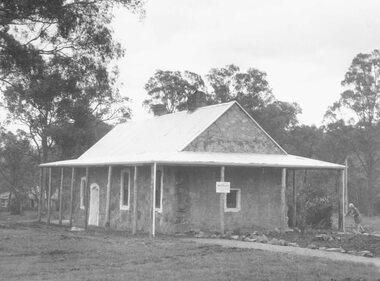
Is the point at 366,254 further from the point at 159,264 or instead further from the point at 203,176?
the point at 203,176

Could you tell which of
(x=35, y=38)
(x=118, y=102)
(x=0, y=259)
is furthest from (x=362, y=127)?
(x=0, y=259)

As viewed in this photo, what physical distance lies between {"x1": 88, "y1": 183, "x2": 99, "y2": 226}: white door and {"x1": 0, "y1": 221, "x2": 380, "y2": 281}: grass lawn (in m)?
13.8

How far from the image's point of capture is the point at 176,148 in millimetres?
25312

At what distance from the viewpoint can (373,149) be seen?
171 feet

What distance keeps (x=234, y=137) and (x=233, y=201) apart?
111 inches

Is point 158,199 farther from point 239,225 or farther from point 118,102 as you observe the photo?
point 118,102

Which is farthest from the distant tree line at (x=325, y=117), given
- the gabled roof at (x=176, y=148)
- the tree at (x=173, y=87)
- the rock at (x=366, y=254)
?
the rock at (x=366, y=254)

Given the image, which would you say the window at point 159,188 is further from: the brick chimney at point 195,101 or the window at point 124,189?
the brick chimney at point 195,101

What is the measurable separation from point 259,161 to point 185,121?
5502 millimetres

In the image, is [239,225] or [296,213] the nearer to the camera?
[239,225]

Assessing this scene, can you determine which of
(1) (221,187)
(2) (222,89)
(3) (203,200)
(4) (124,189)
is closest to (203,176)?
(3) (203,200)

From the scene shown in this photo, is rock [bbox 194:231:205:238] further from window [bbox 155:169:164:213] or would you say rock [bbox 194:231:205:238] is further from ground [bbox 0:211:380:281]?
ground [bbox 0:211:380:281]

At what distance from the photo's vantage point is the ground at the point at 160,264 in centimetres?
1165

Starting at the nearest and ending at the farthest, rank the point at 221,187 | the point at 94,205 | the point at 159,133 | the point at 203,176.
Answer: the point at 221,187
the point at 203,176
the point at 159,133
the point at 94,205
